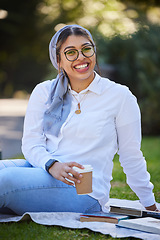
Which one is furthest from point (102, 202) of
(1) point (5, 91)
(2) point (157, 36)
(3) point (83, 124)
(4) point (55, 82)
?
(1) point (5, 91)

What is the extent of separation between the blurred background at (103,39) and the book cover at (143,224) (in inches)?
341

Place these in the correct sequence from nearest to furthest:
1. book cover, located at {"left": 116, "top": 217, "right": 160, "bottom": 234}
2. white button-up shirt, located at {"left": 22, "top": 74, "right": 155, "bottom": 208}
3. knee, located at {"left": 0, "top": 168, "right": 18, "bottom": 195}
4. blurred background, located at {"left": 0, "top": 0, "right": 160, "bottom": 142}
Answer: book cover, located at {"left": 116, "top": 217, "right": 160, "bottom": 234} → knee, located at {"left": 0, "top": 168, "right": 18, "bottom": 195} → white button-up shirt, located at {"left": 22, "top": 74, "right": 155, "bottom": 208} → blurred background, located at {"left": 0, "top": 0, "right": 160, "bottom": 142}

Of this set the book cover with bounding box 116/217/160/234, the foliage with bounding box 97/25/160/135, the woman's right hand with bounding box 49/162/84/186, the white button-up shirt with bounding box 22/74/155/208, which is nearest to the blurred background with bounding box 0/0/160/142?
the foliage with bounding box 97/25/160/135

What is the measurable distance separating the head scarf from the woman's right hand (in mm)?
372

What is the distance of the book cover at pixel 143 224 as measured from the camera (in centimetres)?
307

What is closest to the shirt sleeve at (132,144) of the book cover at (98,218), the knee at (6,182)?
the book cover at (98,218)

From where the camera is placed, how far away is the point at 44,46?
22109 millimetres

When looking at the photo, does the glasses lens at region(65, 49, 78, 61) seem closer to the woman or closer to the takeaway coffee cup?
the woman

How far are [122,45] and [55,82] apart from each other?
920 centimetres

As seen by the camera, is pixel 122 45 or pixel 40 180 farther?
pixel 122 45

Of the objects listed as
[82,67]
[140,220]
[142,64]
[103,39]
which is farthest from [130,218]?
[103,39]

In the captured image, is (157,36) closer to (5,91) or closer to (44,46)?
(44,46)

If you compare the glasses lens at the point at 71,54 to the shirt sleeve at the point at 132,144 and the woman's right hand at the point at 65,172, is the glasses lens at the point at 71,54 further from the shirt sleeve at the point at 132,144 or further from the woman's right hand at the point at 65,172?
the woman's right hand at the point at 65,172

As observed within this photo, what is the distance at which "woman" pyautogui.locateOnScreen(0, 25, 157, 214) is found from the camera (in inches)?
133
